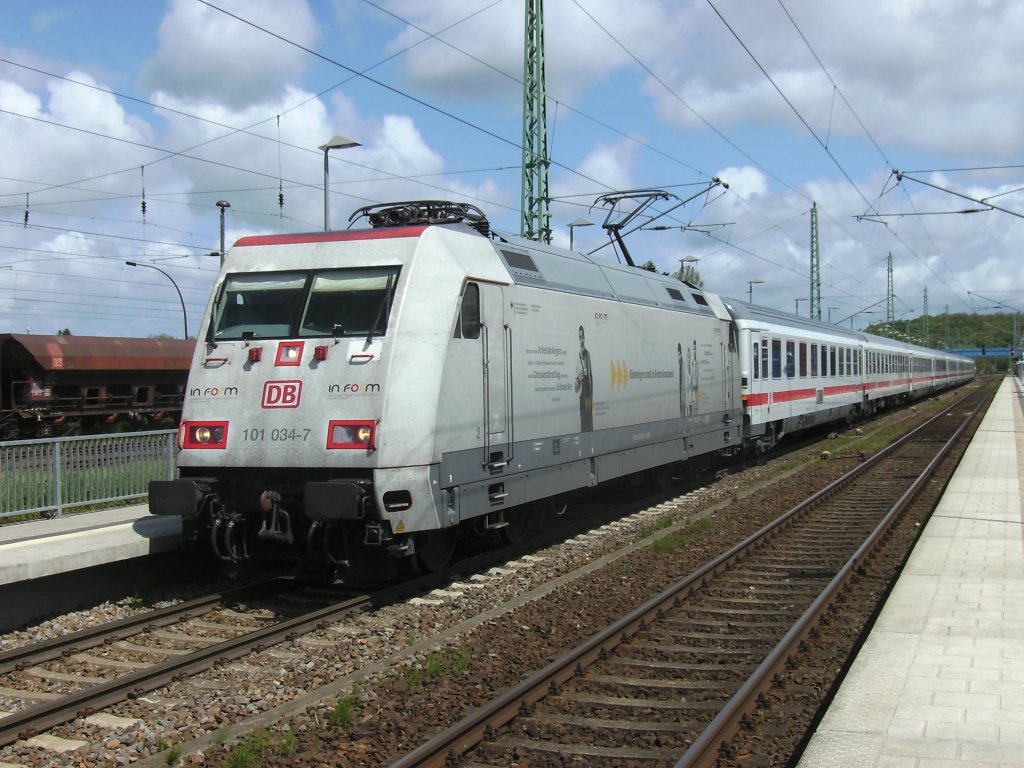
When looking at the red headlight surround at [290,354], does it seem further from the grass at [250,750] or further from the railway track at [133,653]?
the grass at [250,750]

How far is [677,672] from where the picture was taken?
273 inches

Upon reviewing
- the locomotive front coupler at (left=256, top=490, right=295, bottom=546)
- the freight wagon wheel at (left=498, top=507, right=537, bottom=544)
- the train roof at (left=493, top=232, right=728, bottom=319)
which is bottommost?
the freight wagon wheel at (left=498, top=507, right=537, bottom=544)

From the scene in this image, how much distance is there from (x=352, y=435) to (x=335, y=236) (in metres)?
2.16

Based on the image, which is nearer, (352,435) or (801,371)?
(352,435)

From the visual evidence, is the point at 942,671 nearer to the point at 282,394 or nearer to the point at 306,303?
the point at 282,394

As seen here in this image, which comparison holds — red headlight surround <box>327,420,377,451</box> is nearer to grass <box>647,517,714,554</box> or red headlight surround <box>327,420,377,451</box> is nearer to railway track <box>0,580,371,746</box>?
railway track <box>0,580,371,746</box>

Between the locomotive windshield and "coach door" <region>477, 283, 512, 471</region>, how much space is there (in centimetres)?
111

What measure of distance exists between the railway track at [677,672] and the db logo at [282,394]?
342 centimetres

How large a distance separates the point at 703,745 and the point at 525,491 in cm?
529

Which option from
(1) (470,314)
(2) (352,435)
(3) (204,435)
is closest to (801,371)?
(1) (470,314)

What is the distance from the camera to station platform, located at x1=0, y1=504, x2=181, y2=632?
838cm

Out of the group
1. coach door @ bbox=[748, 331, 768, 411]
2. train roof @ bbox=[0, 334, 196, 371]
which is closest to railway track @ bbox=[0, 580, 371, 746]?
coach door @ bbox=[748, 331, 768, 411]

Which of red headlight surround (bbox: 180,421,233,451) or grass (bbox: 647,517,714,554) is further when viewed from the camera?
grass (bbox: 647,517,714,554)

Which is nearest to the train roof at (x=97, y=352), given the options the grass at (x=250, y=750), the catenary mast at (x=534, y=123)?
the catenary mast at (x=534, y=123)
